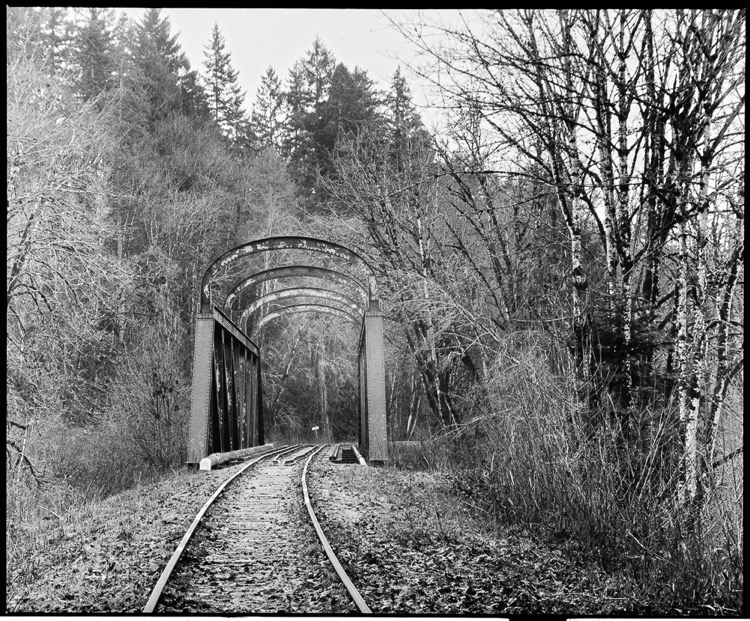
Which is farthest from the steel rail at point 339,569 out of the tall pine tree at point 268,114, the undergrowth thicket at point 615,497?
the tall pine tree at point 268,114

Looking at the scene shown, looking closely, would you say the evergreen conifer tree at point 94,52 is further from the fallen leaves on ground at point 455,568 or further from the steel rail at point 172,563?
the fallen leaves on ground at point 455,568

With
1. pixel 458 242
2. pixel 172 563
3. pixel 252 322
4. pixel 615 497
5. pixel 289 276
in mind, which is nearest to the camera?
pixel 172 563

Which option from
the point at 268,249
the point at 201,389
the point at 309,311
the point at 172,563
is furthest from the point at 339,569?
the point at 309,311

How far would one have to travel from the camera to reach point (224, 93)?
720 cm

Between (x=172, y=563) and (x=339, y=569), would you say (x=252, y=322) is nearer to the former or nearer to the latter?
(x=172, y=563)

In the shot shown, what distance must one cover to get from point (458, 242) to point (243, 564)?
6.80 meters

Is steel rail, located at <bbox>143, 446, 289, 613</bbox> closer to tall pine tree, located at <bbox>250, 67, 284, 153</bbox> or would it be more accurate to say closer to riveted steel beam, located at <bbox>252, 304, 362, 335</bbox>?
tall pine tree, located at <bbox>250, 67, 284, 153</bbox>

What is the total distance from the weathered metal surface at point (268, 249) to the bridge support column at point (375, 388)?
1.12 m

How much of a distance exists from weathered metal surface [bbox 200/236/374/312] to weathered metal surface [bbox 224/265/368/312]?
0.41 meters

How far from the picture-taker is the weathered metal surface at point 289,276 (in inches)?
425

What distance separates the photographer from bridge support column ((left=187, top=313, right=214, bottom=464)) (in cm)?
992

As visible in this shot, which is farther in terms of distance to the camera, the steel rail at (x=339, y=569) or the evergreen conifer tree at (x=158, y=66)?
the evergreen conifer tree at (x=158, y=66)

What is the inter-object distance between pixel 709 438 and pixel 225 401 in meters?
7.89

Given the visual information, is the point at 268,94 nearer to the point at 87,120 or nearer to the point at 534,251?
the point at 87,120
